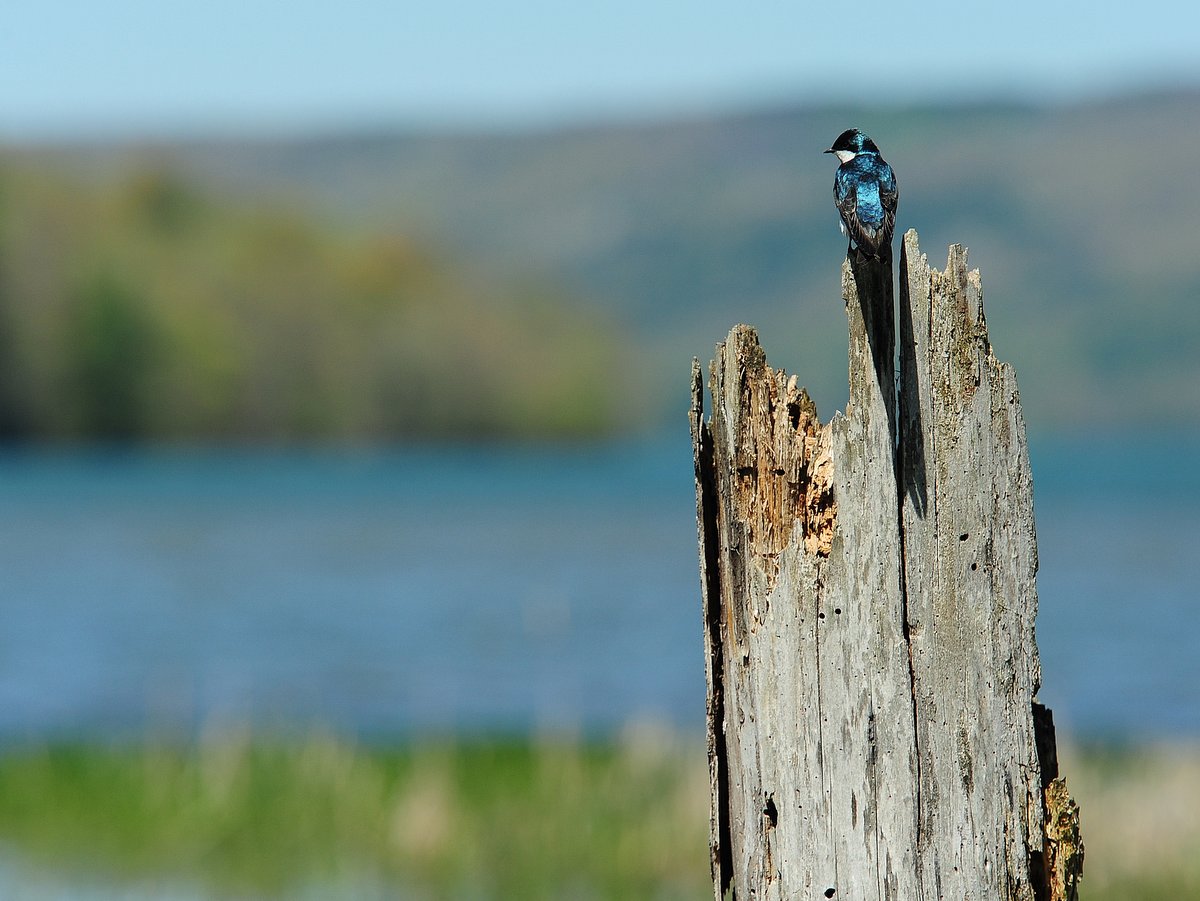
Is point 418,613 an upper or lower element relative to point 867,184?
upper

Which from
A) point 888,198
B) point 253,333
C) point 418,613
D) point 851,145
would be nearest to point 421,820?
point 851,145

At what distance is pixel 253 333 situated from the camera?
4026 inches

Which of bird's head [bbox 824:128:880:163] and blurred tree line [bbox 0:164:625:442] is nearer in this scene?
bird's head [bbox 824:128:880:163]

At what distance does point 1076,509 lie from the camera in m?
67.9

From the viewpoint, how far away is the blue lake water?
21.8m

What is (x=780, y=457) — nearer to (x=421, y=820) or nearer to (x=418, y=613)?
(x=421, y=820)

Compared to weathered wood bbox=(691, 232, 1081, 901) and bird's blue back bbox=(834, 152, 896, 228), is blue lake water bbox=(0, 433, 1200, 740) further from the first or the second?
bird's blue back bbox=(834, 152, 896, 228)

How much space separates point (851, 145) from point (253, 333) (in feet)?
330

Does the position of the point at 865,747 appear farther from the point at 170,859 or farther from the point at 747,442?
the point at 170,859

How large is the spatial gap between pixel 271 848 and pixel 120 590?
2614cm

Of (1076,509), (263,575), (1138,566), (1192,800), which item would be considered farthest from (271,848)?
(1076,509)

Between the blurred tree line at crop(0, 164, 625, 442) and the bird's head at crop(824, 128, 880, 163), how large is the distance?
89.5 meters

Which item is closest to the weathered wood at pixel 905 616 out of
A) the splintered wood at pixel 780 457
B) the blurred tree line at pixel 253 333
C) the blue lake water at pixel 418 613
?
the splintered wood at pixel 780 457

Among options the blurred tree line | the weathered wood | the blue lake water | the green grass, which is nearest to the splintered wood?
the weathered wood
